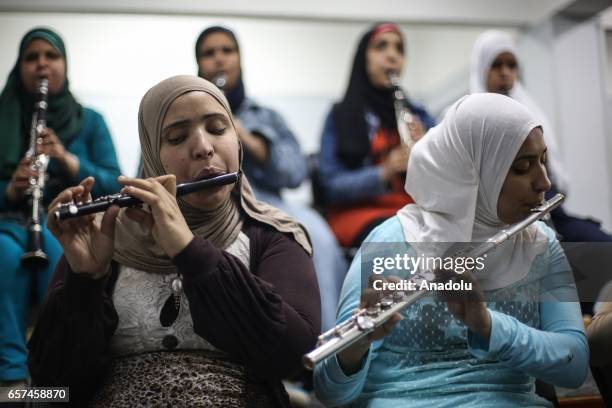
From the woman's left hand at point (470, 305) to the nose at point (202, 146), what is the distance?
515 mm

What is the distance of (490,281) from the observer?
4.46 feet

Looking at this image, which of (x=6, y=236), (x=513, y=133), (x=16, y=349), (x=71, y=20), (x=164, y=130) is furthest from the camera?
(x=71, y=20)

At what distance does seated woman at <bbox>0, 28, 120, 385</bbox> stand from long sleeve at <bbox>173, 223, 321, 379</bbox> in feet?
2.05

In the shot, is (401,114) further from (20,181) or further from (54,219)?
(54,219)

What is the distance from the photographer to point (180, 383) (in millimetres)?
1340

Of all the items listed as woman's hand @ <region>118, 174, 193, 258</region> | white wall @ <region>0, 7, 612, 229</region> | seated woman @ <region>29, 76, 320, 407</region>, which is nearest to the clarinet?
white wall @ <region>0, 7, 612, 229</region>

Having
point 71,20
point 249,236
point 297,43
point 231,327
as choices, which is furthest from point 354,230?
point 297,43

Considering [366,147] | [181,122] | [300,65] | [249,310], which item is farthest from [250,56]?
[249,310]

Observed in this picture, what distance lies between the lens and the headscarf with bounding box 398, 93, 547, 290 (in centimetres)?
141

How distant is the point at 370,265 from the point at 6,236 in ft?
3.33

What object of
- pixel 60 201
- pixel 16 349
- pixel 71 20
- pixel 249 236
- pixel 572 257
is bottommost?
pixel 16 349

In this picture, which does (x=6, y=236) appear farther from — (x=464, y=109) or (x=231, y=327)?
(x=464, y=109)

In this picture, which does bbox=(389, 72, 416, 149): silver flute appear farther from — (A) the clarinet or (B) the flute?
(B) the flute

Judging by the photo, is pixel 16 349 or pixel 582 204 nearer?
pixel 16 349
